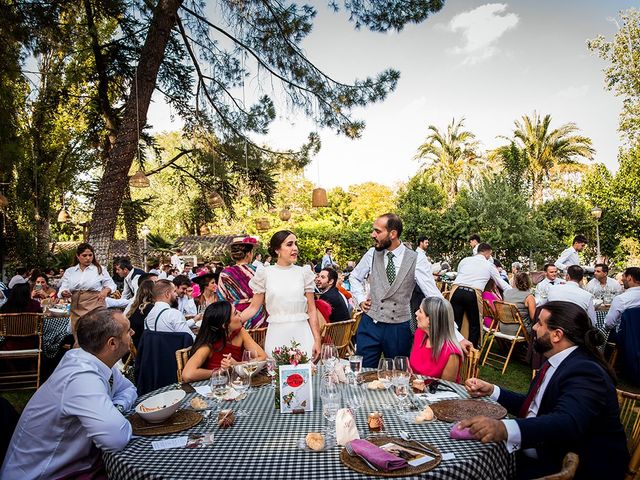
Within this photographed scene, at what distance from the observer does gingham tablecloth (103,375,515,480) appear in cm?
170

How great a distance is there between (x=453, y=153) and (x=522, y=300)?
1219 inches

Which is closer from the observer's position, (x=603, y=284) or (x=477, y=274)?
(x=477, y=274)

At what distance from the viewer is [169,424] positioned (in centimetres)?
221

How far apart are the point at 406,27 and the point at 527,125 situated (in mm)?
28755

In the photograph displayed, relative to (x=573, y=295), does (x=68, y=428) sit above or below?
below

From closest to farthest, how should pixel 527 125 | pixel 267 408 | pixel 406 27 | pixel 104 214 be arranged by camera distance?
1. pixel 267 408
2. pixel 104 214
3. pixel 406 27
4. pixel 527 125

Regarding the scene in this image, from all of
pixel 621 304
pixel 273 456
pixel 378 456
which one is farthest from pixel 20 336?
pixel 621 304

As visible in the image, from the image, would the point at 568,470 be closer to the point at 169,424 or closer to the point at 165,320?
the point at 169,424

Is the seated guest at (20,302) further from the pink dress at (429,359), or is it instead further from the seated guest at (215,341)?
the pink dress at (429,359)

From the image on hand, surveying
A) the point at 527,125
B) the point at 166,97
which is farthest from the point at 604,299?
the point at 527,125

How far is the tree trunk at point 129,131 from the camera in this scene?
303 inches

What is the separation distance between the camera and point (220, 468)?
175 centimetres

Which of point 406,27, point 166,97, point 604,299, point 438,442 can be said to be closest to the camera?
point 438,442

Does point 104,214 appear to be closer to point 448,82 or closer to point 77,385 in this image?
point 77,385
